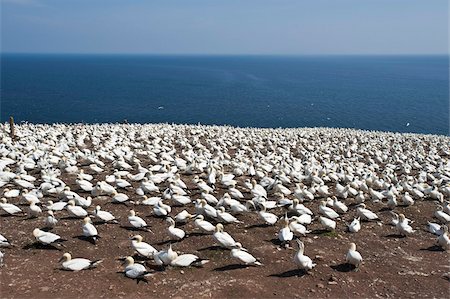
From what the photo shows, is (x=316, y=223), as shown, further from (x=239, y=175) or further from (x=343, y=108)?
(x=343, y=108)

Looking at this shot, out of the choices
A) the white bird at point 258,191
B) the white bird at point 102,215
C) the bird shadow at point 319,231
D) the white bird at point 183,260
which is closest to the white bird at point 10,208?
the white bird at point 102,215

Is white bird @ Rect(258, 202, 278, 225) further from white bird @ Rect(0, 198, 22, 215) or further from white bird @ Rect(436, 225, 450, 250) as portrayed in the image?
white bird @ Rect(0, 198, 22, 215)

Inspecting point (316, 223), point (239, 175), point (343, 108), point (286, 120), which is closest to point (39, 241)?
point (316, 223)

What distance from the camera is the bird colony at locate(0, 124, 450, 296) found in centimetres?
1075

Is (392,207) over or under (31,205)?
under

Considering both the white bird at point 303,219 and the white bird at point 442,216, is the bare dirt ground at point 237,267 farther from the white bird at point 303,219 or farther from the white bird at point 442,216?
the white bird at point 442,216

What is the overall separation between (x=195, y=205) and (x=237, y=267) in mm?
3509

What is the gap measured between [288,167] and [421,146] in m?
14.2

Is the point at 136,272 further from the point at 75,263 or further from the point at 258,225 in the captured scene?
the point at 258,225

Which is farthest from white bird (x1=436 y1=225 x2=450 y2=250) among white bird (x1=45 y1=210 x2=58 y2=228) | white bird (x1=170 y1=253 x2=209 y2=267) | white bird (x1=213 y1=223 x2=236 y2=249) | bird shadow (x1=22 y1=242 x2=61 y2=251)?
white bird (x1=45 y1=210 x2=58 y2=228)

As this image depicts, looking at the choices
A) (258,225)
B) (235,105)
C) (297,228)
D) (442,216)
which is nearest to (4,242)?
(258,225)

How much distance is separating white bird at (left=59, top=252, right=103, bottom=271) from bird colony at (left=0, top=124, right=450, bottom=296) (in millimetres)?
23

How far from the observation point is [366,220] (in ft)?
46.4

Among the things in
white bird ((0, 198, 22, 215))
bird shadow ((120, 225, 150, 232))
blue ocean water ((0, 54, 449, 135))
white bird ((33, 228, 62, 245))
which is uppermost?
white bird ((0, 198, 22, 215))
